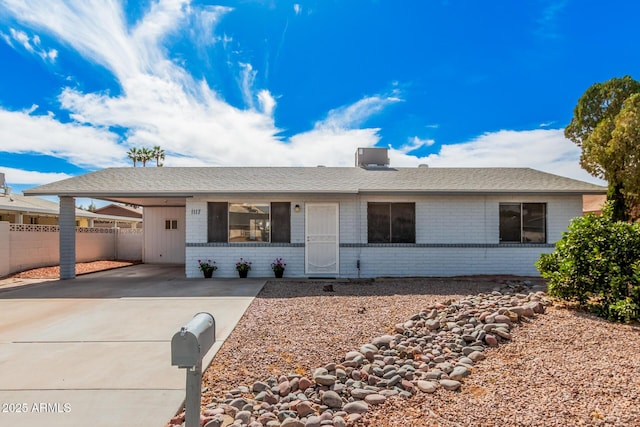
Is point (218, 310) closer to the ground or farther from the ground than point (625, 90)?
closer to the ground

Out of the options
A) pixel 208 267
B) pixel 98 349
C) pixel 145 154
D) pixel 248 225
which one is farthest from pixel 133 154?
pixel 98 349

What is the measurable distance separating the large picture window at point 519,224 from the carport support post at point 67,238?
1309 centimetres

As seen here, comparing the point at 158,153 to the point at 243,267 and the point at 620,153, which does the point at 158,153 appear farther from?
the point at 620,153

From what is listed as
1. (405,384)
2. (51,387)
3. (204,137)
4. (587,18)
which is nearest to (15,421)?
(51,387)

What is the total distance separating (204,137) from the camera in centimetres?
1338

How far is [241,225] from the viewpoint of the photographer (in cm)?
1008

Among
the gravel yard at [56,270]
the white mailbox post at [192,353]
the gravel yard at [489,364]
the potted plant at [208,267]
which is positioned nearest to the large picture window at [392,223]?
the gravel yard at [489,364]

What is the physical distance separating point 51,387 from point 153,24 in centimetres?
866

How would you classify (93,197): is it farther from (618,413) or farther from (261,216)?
(618,413)

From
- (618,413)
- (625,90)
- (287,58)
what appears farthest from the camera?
(625,90)

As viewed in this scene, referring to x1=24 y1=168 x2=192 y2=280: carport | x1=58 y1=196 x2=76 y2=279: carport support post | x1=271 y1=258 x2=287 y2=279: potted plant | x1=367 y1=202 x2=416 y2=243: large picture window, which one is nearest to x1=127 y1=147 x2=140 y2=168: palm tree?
x1=24 y1=168 x2=192 y2=280: carport

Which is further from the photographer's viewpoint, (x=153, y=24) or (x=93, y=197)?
(x=93, y=197)

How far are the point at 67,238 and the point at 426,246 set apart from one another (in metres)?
10.8

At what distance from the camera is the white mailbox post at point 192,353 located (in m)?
1.87
